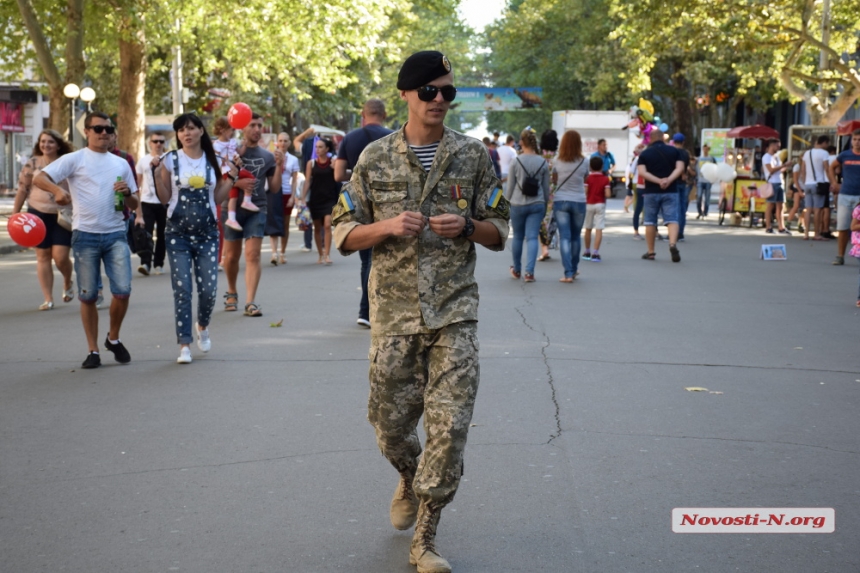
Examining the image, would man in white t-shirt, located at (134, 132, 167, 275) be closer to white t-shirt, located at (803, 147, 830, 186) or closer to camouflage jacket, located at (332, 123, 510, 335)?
camouflage jacket, located at (332, 123, 510, 335)

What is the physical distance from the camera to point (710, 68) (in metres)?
41.7

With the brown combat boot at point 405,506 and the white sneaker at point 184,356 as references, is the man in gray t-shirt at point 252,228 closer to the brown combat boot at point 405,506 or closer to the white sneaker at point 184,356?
the white sneaker at point 184,356

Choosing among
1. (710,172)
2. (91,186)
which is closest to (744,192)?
(710,172)

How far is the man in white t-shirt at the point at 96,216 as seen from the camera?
858 cm

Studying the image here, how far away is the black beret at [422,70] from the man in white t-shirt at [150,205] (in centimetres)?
1093

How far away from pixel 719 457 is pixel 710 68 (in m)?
37.6

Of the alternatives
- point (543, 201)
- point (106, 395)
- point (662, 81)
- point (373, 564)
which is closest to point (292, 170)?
point (543, 201)

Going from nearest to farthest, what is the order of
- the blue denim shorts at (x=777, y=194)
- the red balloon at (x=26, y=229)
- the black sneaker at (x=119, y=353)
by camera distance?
1. the black sneaker at (x=119, y=353)
2. the red balloon at (x=26, y=229)
3. the blue denim shorts at (x=777, y=194)

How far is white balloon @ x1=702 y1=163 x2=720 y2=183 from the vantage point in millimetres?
26781

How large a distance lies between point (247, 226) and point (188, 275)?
2.73m

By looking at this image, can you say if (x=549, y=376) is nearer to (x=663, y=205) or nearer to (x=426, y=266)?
(x=426, y=266)

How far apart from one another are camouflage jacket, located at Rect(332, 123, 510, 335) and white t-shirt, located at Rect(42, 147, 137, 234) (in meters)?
4.57

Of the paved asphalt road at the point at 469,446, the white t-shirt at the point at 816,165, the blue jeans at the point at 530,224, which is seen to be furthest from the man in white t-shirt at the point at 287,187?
the white t-shirt at the point at 816,165

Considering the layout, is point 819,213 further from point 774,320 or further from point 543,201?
point 774,320
